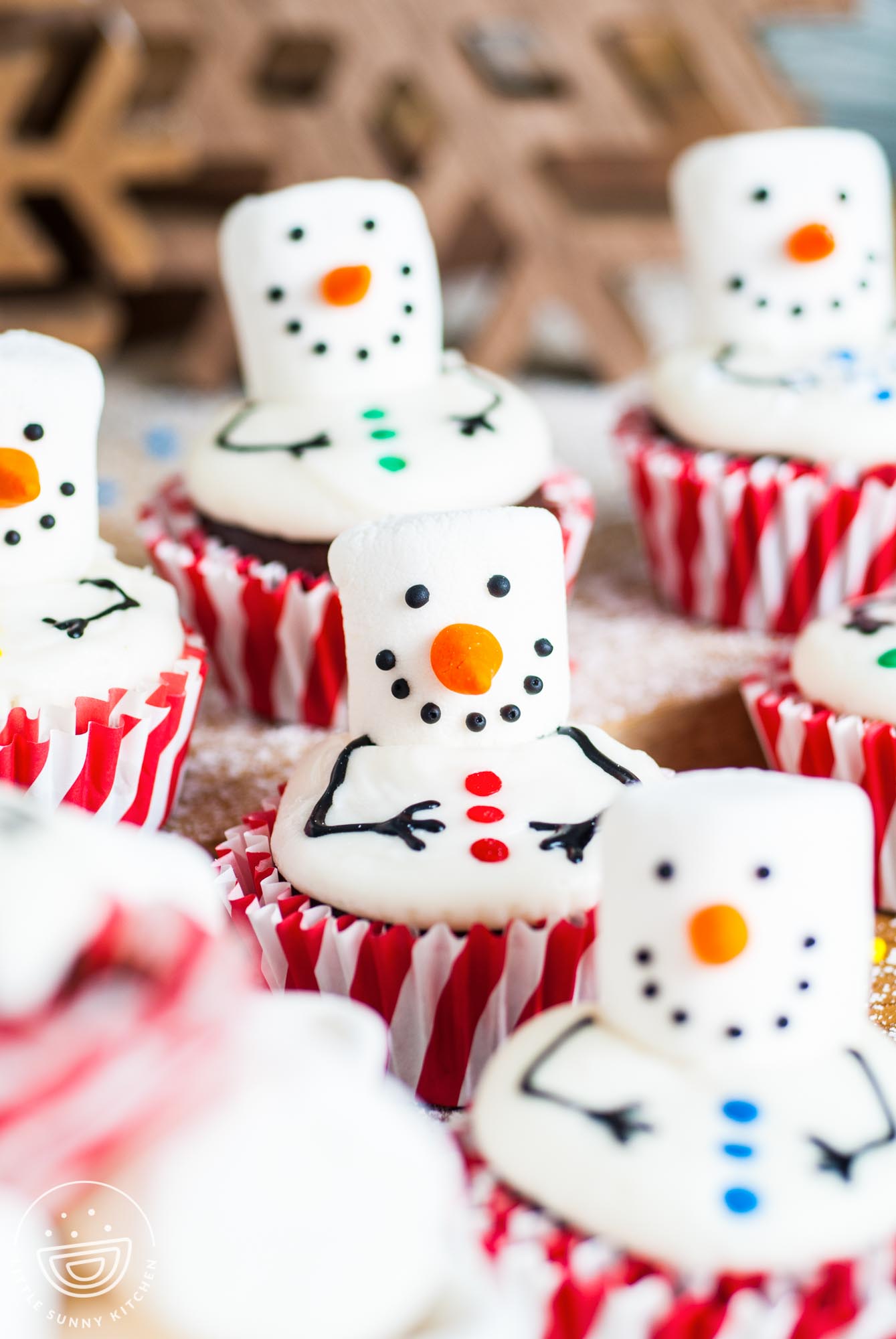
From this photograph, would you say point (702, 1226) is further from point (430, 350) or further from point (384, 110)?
point (384, 110)

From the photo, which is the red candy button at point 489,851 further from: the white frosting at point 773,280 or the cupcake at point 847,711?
the white frosting at point 773,280

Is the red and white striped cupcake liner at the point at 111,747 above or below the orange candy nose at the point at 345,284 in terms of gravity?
below

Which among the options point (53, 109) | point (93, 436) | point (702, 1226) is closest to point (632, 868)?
point (702, 1226)

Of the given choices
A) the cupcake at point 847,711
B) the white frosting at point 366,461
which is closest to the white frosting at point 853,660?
the cupcake at point 847,711

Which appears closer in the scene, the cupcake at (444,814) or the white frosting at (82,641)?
the cupcake at (444,814)

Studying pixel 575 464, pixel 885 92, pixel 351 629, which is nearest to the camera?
pixel 351 629
